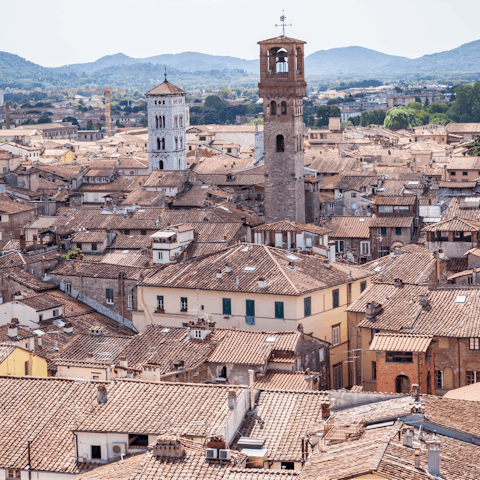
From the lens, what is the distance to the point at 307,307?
4334 cm

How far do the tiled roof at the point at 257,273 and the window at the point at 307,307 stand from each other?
0.42 meters

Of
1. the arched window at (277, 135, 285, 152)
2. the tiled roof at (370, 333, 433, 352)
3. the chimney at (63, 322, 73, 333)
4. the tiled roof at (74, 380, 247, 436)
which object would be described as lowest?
the chimney at (63, 322, 73, 333)

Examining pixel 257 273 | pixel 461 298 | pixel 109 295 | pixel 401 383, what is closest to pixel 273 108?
pixel 109 295

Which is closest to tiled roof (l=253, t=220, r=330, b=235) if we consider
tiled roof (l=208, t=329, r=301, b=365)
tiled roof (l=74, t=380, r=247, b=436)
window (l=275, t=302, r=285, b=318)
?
window (l=275, t=302, r=285, b=318)

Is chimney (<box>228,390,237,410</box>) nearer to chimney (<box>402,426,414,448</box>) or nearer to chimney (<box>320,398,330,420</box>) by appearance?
chimney (<box>320,398,330,420</box>)

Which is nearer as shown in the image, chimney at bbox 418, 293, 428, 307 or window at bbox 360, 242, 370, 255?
chimney at bbox 418, 293, 428, 307

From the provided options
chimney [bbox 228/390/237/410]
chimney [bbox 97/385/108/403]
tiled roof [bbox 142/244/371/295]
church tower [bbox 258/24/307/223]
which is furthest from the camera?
church tower [bbox 258/24/307/223]

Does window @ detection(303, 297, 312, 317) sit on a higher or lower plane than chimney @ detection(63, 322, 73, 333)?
higher

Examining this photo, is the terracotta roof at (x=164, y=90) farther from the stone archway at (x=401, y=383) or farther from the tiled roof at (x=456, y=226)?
the stone archway at (x=401, y=383)

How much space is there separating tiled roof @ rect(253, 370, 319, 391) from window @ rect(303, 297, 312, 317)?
26.8ft

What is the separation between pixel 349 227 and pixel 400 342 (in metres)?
34.4

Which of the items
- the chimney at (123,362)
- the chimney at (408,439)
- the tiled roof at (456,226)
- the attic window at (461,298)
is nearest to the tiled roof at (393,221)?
the tiled roof at (456,226)

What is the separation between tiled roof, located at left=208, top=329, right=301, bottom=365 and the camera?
35438 millimetres

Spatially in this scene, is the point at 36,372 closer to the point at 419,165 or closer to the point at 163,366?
the point at 163,366
